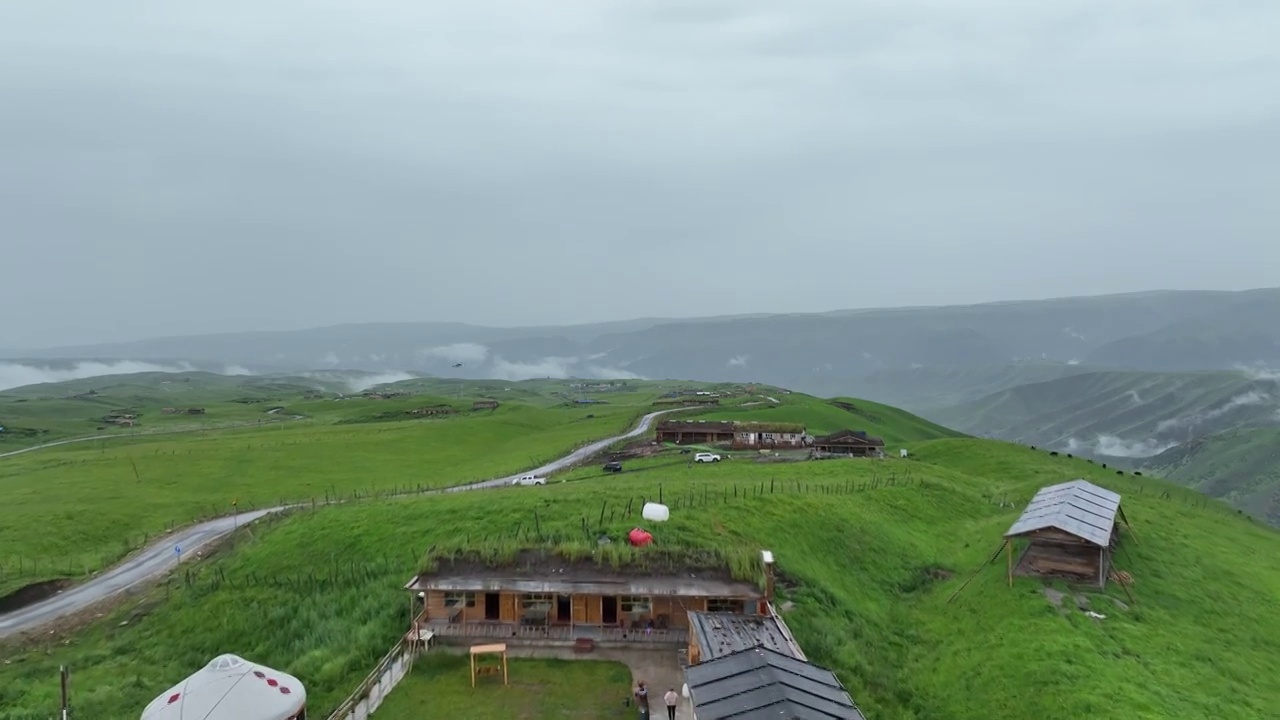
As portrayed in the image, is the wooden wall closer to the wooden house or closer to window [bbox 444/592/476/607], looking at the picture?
the wooden house

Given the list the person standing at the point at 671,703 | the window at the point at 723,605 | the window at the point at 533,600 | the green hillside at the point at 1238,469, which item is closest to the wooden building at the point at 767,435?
the window at the point at 723,605

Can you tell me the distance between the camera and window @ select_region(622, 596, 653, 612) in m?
32.6

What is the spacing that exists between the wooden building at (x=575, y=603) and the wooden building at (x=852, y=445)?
5296cm

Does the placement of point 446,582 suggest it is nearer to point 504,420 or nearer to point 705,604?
point 705,604

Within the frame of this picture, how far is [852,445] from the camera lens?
274ft

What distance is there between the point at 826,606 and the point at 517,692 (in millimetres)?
17504

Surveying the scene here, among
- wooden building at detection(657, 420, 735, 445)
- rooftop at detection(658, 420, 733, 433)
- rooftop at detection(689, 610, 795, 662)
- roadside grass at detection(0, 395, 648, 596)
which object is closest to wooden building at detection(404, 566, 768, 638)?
rooftop at detection(689, 610, 795, 662)

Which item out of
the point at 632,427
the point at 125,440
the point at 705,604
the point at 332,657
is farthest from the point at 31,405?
the point at 705,604

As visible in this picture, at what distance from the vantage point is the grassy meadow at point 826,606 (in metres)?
29.5

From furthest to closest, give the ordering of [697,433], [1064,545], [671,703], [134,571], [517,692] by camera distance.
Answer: [697,433] → [134,571] → [1064,545] → [517,692] → [671,703]

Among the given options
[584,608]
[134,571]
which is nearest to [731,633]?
[584,608]

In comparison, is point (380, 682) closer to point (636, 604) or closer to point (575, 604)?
point (575, 604)

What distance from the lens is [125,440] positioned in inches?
4299

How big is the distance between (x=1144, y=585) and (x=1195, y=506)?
42565 mm
